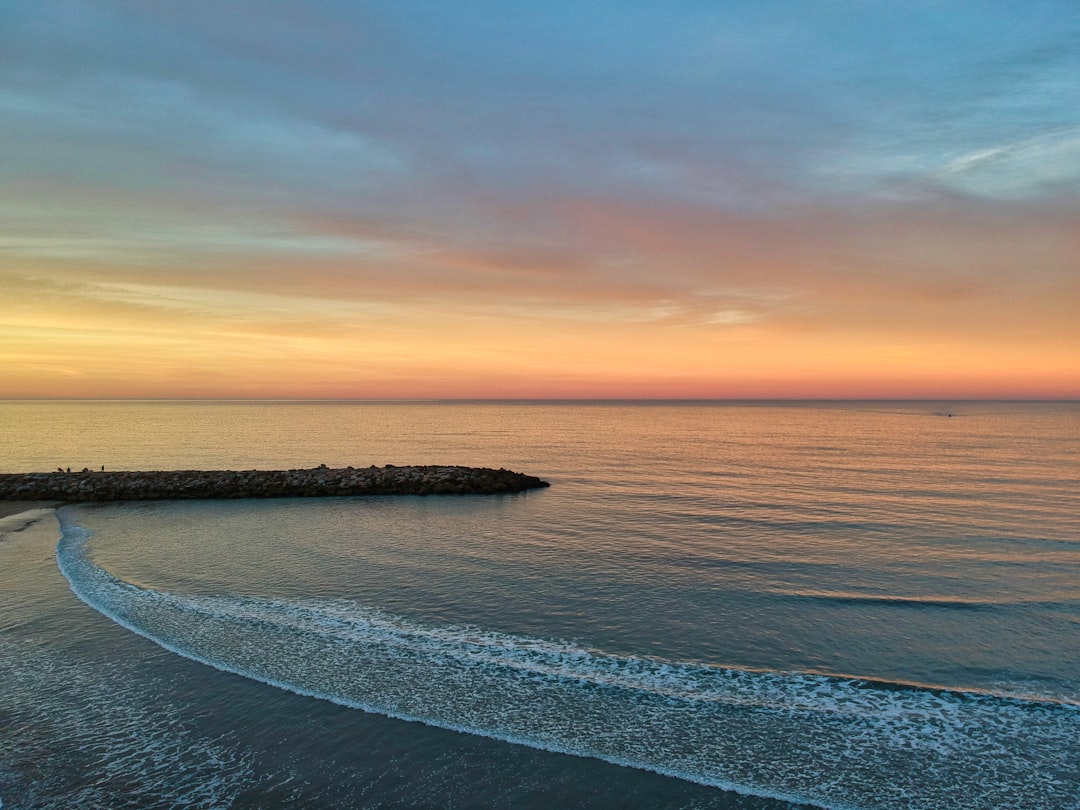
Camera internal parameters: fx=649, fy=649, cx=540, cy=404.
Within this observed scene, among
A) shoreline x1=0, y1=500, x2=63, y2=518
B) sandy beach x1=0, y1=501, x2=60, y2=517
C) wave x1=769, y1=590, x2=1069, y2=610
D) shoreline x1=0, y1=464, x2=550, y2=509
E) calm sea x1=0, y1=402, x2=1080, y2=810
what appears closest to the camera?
calm sea x1=0, y1=402, x2=1080, y2=810

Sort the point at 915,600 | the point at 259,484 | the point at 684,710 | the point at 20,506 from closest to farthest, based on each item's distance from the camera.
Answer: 1. the point at 684,710
2. the point at 915,600
3. the point at 20,506
4. the point at 259,484

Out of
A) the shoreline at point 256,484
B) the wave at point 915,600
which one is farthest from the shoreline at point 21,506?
the wave at point 915,600

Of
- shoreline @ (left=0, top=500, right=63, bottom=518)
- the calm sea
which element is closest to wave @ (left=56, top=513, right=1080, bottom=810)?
the calm sea

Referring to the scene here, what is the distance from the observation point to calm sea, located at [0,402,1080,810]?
32.5 ft

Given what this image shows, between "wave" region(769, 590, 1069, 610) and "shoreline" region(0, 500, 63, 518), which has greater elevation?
"shoreline" region(0, 500, 63, 518)

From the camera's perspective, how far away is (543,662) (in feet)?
46.6

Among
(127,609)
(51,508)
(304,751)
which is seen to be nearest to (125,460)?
(51,508)

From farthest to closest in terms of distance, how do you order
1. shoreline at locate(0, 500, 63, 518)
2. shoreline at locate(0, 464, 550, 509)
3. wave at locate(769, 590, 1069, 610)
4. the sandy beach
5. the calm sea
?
shoreline at locate(0, 464, 550, 509), the sandy beach, shoreline at locate(0, 500, 63, 518), wave at locate(769, 590, 1069, 610), the calm sea

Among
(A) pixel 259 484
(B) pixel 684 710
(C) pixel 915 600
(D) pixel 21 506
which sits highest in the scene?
(A) pixel 259 484

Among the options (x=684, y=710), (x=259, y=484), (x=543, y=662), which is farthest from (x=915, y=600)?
(x=259, y=484)

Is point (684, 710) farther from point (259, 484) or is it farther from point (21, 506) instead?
point (21, 506)

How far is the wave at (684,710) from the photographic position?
9.95 m

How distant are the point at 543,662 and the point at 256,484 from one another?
1285 inches

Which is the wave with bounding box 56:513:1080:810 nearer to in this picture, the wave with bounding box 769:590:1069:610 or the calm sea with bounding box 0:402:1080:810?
the calm sea with bounding box 0:402:1080:810
